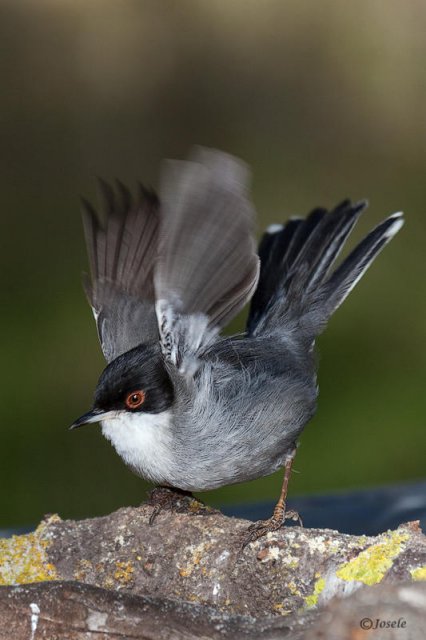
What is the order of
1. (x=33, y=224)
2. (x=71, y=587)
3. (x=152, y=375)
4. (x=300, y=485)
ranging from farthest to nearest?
(x=33, y=224) → (x=300, y=485) → (x=152, y=375) → (x=71, y=587)

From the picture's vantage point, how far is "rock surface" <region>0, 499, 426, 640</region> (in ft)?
7.72

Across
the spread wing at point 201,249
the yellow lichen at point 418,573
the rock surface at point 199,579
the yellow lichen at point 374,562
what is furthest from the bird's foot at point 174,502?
the yellow lichen at point 418,573

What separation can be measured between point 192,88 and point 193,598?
7.82 m

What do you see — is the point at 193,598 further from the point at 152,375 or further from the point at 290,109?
the point at 290,109

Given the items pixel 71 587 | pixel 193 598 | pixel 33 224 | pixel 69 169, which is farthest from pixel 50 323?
pixel 71 587

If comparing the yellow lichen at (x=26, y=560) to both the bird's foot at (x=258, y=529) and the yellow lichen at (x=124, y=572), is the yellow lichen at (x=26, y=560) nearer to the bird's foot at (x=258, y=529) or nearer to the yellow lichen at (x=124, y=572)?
the yellow lichen at (x=124, y=572)

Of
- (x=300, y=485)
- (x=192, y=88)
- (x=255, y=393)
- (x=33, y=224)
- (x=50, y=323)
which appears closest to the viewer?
(x=255, y=393)

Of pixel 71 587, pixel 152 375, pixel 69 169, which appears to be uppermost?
pixel 69 169

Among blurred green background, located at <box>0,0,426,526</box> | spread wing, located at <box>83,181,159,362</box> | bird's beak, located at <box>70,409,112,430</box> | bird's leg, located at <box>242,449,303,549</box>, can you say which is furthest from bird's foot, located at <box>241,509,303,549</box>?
blurred green background, located at <box>0,0,426,526</box>

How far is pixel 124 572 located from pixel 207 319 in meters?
0.85

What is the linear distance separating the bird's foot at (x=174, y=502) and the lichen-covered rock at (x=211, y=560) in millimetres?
34

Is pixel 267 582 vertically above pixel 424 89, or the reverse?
pixel 424 89

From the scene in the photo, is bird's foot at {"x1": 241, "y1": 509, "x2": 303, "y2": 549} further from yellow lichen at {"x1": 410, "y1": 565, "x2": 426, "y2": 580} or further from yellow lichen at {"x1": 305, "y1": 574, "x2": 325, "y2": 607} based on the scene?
yellow lichen at {"x1": 410, "y1": 565, "x2": 426, "y2": 580}

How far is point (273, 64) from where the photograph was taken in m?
10.5
